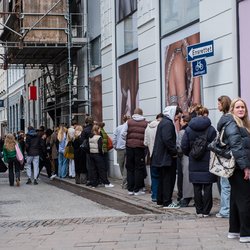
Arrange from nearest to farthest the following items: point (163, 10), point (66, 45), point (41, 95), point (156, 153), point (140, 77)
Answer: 1. point (156, 153)
2. point (163, 10)
3. point (140, 77)
4. point (66, 45)
5. point (41, 95)

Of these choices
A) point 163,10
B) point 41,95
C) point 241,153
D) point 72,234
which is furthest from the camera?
point 41,95

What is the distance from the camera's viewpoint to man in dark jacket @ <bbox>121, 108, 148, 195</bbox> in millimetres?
12898

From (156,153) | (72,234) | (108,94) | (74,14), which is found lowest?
(72,234)

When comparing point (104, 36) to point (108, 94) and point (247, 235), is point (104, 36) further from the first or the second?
point (247, 235)

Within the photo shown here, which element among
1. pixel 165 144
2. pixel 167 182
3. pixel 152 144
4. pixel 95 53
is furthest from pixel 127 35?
pixel 167 182

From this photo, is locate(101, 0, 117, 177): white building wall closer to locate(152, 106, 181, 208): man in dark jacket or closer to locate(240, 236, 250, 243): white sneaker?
locate(152, 106, 181, 208): man in dark jacket

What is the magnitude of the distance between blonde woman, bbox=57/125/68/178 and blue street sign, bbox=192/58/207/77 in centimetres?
797

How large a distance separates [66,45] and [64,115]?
3.63 m

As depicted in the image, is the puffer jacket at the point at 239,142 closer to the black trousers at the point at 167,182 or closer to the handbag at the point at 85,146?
the black trousers at the point at 167,182

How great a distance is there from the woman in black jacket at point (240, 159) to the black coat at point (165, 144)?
2.99m

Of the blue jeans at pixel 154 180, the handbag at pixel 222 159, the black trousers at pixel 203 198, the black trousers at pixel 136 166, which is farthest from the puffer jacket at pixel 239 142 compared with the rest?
the black trousers at pixel 136 166

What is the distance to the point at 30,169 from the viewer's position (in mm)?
18312

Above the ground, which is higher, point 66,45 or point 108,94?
point 66,45

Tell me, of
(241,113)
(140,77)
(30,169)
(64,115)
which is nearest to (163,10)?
(140,77)
